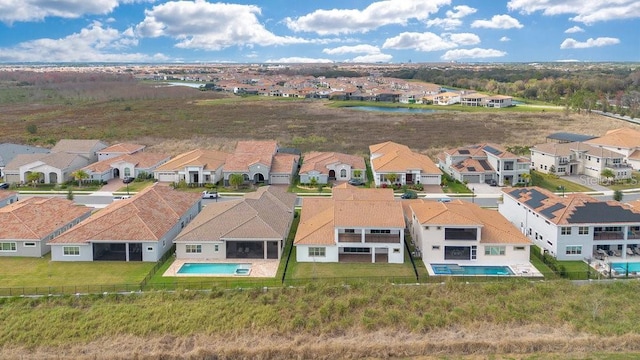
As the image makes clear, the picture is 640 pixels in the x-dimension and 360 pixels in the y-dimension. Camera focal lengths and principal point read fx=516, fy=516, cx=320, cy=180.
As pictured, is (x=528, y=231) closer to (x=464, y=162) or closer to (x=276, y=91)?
(x=464, y=162)

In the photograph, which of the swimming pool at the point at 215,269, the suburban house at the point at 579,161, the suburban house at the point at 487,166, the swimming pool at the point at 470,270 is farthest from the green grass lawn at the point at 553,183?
the swimming pool at the point at 215,269

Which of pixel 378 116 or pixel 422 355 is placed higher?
pixel 378 116

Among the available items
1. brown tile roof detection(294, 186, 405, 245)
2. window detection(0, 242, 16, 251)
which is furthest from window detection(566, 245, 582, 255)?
window detection(0, 242, 16, 251)

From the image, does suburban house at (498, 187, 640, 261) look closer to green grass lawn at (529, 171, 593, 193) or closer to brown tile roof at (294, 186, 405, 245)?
brown tile roof at (294, 186, 405, 245)

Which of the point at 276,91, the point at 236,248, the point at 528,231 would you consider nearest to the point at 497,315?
the point at 528,231

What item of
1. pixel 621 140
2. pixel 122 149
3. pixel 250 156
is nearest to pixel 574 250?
pixel 250 156

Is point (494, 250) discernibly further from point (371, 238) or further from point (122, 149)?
point (122, 149)
